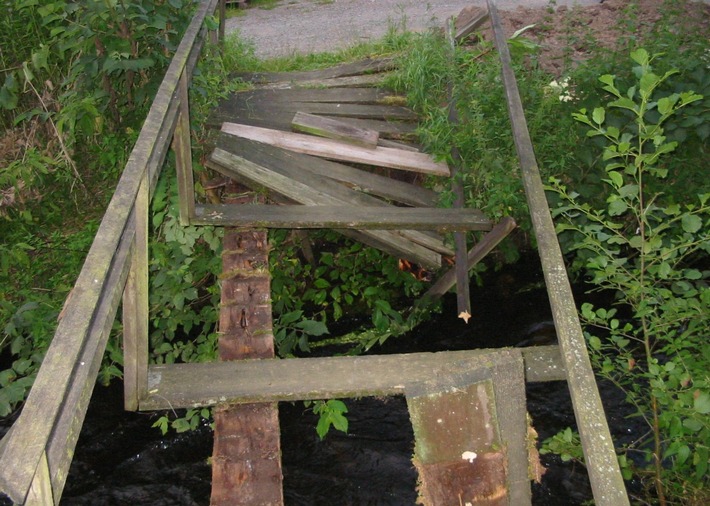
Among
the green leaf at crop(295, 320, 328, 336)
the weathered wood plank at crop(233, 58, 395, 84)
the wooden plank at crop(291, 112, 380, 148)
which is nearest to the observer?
the green leaf at crop(295, 320, 328, 336)

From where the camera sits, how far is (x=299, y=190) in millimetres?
4594

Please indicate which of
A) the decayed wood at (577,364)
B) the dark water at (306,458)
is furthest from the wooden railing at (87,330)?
the dark water at (306,458)

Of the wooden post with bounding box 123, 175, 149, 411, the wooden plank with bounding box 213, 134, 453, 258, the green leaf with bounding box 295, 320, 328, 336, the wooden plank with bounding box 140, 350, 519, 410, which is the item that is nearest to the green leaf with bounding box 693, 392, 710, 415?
the wooden plank with bounding box 140, 350, 519, 410

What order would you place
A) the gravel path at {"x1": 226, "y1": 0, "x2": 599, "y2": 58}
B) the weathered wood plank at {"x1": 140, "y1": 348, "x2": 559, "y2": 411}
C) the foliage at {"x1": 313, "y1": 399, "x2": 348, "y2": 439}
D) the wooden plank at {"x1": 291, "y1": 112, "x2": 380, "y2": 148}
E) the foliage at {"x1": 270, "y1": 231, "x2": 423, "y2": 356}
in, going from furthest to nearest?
1. the gravel path at {"x1": 226, "y1": 0, "x2": 599, "y2": 58}
2. the foliage at {"x1": 270, "y1": 231, "x2": 423, "y2": 356}
3. the wooden plank at {"x1": 291, "y1": 112, "x2": 380, "y2": 148}
4. the foliage at {"x1": 313, "y1": 399, "x2": 348, "y2": 439}
5. the weathered wood plank at {"x1": 140, "y1": 348, "x2": 559, "y2": 411}

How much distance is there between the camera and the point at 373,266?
18.2ft

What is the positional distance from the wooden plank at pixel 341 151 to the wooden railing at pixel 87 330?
2.01 meters

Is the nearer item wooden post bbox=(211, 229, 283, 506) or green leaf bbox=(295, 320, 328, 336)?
wooden post bbox=(211, 229, 283, 506)

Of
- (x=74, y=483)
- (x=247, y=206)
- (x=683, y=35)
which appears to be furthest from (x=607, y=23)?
(x=74, y=483)

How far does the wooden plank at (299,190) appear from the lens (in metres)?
4.57

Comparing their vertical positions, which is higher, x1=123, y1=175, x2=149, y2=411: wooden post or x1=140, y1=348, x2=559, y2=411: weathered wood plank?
x1=123, y1=175, x2=149, y2=411: wooden post

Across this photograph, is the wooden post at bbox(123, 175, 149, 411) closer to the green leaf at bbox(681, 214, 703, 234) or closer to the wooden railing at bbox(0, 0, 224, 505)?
the wooden railing at bbox(0, 0, 224, 505)

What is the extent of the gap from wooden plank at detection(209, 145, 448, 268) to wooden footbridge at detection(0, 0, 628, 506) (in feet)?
0.04

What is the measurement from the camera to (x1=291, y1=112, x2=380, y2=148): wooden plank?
5129 mm

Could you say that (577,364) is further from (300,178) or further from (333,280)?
(333,280)
